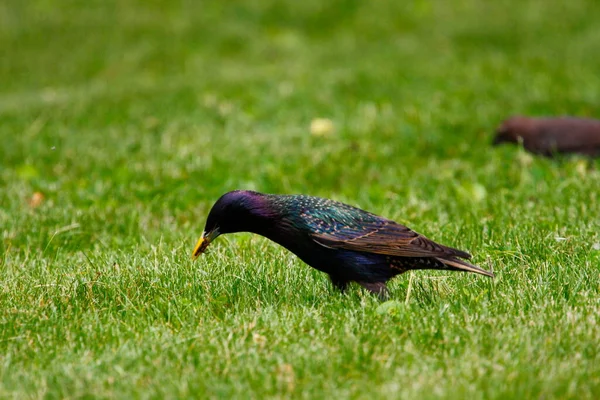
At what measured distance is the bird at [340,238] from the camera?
4.44m

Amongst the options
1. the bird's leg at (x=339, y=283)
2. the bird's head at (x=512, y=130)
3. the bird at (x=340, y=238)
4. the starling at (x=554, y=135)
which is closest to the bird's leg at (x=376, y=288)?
the bird at (x=340, y=238)

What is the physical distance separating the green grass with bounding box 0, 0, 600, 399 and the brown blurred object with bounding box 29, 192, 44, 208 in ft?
0.26

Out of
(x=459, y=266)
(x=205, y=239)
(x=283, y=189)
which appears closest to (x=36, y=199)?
(x=283, y=189)

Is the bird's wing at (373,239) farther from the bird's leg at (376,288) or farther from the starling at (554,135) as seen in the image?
the starling at (554,135)

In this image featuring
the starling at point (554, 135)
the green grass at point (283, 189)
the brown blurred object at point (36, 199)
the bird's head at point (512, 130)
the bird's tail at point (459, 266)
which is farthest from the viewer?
the bird's head at point (512, 130)

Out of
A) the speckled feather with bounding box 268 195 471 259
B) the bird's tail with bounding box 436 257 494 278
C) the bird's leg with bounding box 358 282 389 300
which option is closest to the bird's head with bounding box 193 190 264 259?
the speckled feather with bounding box 268 195 471 259

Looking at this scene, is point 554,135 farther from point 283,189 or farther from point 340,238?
point 340,238

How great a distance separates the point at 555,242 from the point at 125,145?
5318 mm

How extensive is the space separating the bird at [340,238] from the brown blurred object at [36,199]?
2.99 m

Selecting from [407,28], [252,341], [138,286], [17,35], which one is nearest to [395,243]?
[252,341]

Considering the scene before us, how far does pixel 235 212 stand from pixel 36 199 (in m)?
3.22

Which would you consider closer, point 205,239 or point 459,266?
point 459,266

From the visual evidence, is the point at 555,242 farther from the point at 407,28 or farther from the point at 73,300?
the point at 407,28

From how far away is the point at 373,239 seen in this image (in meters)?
4.50
